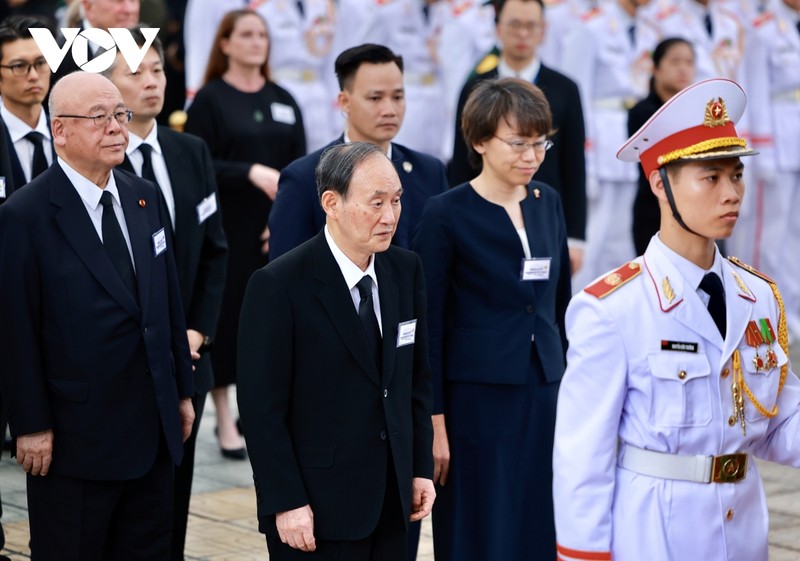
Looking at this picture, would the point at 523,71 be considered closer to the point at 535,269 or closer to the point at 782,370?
the point at 535,269

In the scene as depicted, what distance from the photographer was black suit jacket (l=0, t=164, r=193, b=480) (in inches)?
172

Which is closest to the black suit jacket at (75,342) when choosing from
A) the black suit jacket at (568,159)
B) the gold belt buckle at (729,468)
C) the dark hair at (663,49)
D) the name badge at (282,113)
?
the gold belt buckle at (729,468)

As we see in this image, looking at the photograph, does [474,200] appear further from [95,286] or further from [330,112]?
[330,112]

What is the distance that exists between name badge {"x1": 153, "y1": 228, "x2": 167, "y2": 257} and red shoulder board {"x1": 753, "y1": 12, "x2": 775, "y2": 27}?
752 cm

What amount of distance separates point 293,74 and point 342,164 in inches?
219

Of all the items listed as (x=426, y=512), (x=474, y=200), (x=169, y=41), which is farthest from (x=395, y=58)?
(x=169, y=41)

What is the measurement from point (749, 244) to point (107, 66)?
271 inches

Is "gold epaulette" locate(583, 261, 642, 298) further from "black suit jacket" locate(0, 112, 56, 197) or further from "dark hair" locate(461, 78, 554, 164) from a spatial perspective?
"black suit jacket" locate(0, 112, 56, 197)

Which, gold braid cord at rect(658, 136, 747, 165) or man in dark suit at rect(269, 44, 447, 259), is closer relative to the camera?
gold braid cord at rect(658, 136, 747, 165)

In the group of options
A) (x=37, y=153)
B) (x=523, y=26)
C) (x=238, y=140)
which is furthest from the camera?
(x=523, y=26)

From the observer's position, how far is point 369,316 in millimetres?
4066

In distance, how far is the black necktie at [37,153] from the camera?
227 inches

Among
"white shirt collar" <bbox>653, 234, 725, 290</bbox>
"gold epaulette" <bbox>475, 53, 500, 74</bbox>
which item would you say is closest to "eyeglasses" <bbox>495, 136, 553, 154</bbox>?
"white shirt collar" <bbox>653, 234, 725, 290</bbox>

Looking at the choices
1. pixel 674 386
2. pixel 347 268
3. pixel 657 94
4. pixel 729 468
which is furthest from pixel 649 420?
pixel 657 94
